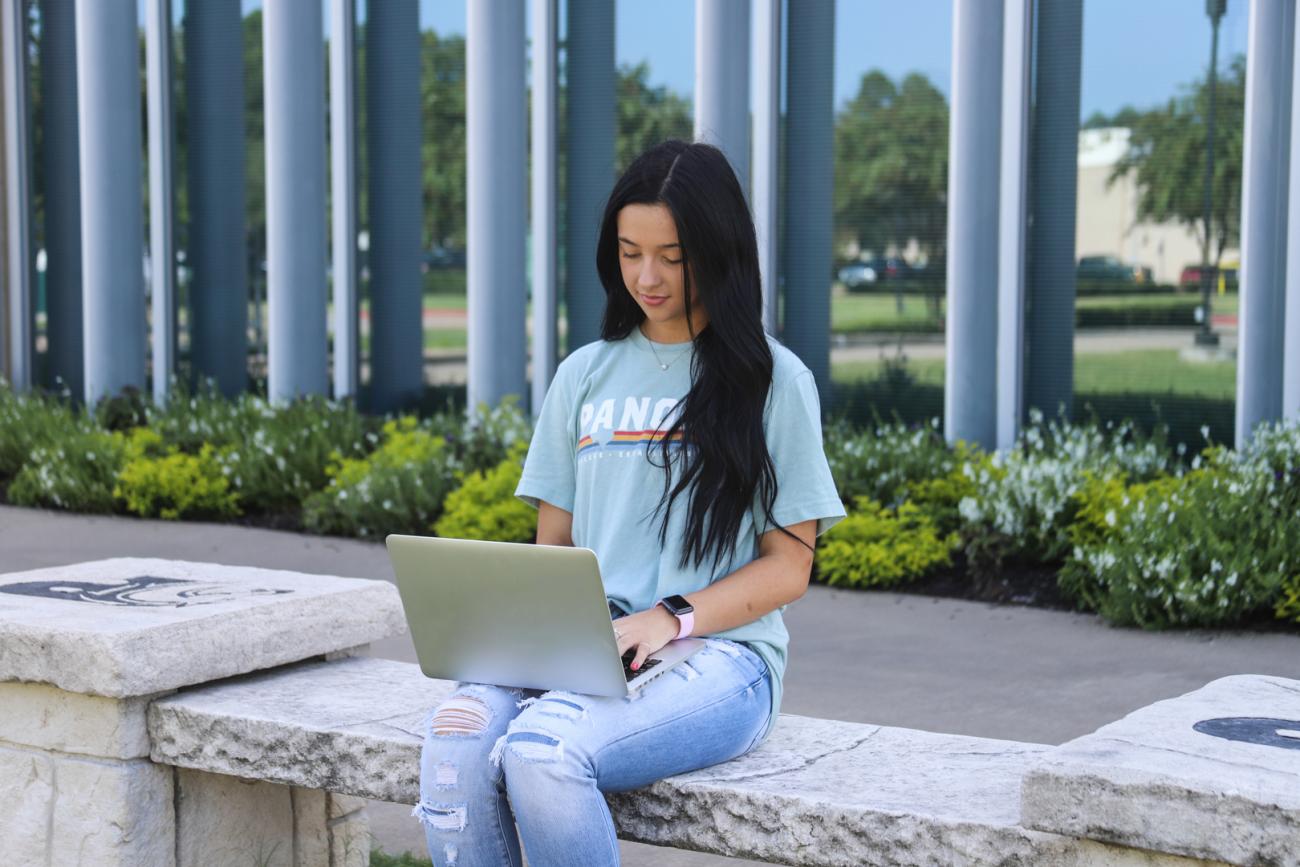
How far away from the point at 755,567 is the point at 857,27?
23.4 ft

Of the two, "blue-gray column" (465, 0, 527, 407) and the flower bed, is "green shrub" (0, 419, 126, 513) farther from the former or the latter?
"blue-gray column" (465, 0, 527, 407)

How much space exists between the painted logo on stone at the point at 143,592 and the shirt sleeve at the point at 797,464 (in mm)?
1361

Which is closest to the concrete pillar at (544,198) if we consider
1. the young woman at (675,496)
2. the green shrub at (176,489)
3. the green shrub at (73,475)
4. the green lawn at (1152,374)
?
the green shrub at (176,489)

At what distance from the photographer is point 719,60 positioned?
30.9 ft

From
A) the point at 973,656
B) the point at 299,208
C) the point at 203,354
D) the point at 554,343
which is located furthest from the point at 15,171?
the point at 973,656

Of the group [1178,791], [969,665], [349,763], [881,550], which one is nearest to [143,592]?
[349,763]

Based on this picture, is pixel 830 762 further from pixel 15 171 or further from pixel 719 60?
pixel 15 171

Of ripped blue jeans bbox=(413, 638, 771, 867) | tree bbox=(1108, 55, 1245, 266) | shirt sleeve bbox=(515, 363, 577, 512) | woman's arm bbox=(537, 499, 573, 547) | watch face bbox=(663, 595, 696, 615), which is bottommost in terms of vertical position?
ripped blue jeans bbox=(413, 638, 771, 867)

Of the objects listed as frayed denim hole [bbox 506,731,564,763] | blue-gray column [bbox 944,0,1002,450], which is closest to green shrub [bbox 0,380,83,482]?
blue-gray column [bbox 944,0,1002,450]

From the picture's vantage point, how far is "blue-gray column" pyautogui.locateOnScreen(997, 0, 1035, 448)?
877cm

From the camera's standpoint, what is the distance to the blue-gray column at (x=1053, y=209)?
884cm

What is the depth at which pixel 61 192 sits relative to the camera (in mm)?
12797

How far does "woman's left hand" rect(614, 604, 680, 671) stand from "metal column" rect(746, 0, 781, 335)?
669 centimetres

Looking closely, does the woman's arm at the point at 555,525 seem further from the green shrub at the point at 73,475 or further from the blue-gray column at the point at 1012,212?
the green shrub at the point at 73,475
